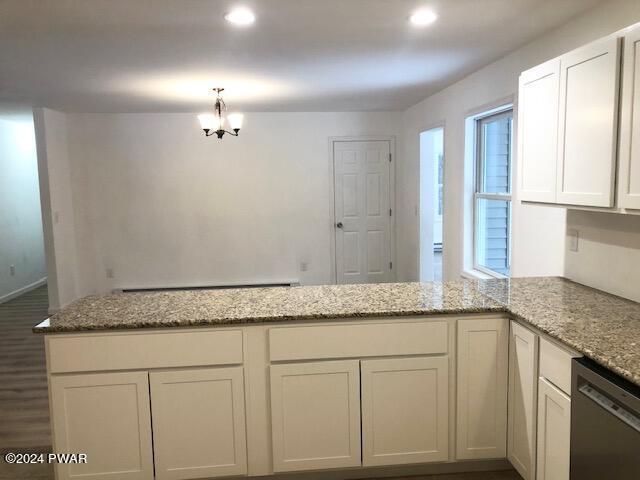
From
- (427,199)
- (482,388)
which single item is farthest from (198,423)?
(427,199)

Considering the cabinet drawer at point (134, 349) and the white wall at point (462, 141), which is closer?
the cabinet drawer at point (134, 349)

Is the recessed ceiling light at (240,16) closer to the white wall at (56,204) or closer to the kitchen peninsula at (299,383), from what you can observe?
the kitchen peninsula at (299,383)

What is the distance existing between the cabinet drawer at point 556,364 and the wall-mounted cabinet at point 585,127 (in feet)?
1.98

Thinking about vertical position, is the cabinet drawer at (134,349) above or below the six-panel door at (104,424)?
above

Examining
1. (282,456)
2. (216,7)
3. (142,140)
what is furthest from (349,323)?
(142,140)

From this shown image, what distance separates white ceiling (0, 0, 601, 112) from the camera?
2547mm

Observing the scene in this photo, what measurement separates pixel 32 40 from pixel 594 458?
3475mm

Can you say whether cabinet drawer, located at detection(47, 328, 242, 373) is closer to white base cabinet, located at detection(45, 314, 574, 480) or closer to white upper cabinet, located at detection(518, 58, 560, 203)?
white base cabinet, located at detection(45, 314, 574, 480)

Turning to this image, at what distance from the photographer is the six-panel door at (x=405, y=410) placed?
7.60ft

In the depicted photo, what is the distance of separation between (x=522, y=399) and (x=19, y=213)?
7.24 metres

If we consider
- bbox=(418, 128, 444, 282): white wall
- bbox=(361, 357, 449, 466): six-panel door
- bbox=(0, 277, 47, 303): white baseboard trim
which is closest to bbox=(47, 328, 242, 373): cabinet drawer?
bbox=(361, 357, 449, 466): six-panel door

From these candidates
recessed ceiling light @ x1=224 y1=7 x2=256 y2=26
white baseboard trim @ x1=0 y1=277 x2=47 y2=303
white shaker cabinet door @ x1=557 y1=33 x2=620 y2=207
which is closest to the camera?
white shaker cabinet door @ x1=557 y1=33 x2=620 y2=207

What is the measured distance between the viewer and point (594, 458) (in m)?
1.68

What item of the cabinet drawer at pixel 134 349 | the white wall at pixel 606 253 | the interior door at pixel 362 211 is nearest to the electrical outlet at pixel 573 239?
the white wall at pixel 606 253
